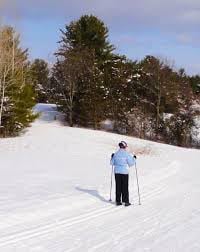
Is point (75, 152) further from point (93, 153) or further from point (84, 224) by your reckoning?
point (84, 224)

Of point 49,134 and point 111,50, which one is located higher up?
point 111,50

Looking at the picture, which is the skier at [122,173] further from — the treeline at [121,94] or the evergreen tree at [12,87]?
the treeline at [121,94]

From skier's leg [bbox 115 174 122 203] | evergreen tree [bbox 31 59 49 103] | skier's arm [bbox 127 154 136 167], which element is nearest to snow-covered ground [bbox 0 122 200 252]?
skier's leg [bbox 115 174 122 203]

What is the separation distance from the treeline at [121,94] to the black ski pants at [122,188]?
106 feet

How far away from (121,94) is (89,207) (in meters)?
36.9

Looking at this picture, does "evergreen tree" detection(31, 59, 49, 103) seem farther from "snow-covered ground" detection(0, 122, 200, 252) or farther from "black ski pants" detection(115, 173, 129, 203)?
"black ski pants" detection(115, 173, 129, 203)

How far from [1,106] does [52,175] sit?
17.3 metres

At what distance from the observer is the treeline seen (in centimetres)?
4782

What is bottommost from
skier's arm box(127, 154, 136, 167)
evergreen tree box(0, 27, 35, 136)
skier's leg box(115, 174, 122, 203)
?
skier's leg box(115, 174, 122, 203)

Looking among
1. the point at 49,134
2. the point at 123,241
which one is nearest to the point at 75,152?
the point at 49,134

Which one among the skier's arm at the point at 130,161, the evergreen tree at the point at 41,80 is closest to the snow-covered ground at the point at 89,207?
the skier's arm at the point at 130,161

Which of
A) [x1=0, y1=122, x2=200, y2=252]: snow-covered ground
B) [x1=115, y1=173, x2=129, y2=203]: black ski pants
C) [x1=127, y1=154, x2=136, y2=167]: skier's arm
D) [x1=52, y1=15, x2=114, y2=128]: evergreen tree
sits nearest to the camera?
[x1=0, y1=122, x2=200, y2=252]: snow-covered ground

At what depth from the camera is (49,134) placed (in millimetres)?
40375

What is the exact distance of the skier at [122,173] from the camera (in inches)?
576
